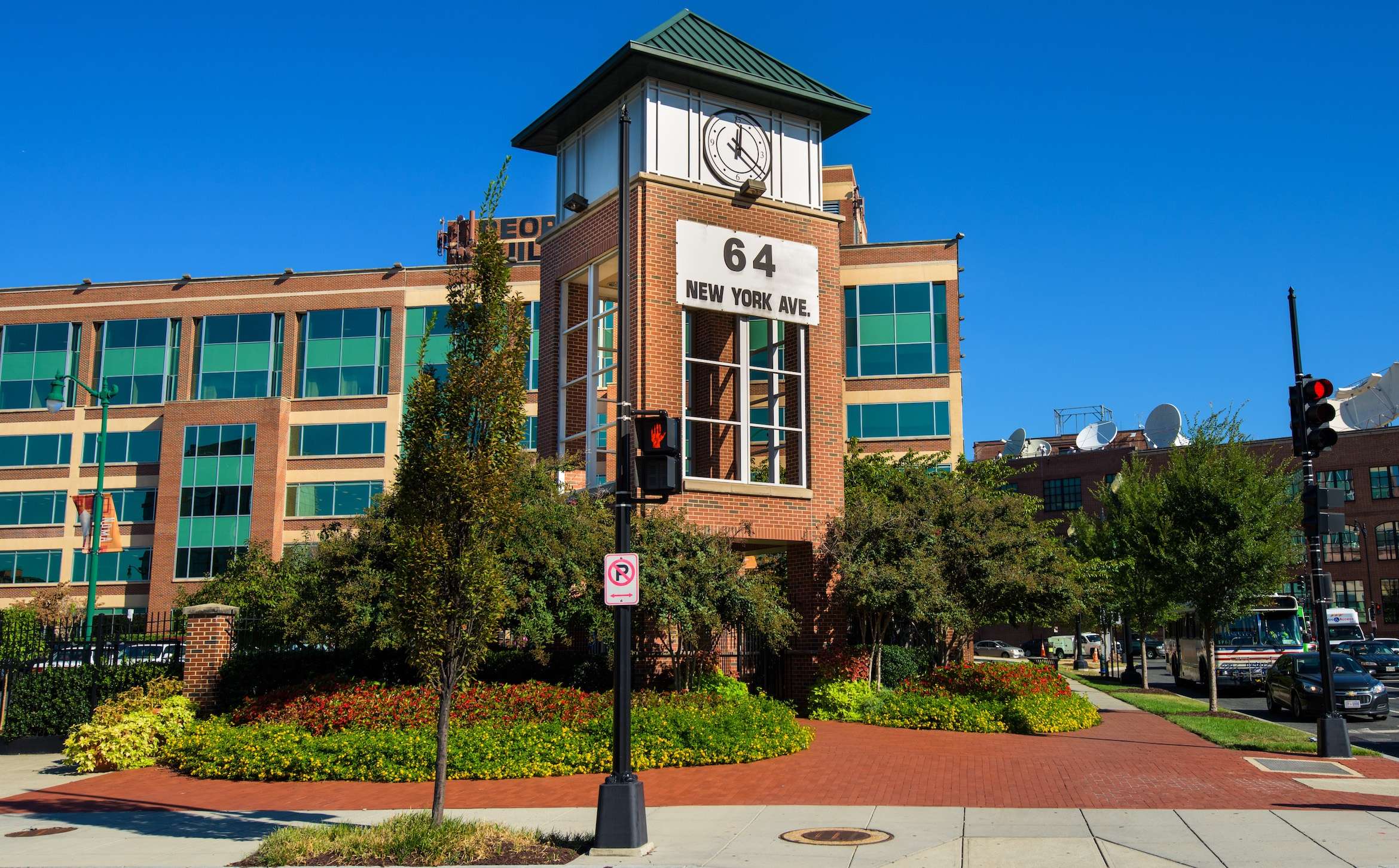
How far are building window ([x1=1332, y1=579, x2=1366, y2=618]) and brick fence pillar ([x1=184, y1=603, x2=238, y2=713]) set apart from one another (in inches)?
3118

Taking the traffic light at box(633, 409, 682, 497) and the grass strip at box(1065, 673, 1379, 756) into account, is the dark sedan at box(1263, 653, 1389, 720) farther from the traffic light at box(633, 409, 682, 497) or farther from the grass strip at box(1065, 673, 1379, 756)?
the traffic light at box(633, 409, 682, 497)

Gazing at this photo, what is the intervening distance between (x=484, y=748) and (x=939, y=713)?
877cm

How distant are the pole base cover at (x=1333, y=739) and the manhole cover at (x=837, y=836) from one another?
927 cm

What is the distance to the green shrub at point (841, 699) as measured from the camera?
21.2 m

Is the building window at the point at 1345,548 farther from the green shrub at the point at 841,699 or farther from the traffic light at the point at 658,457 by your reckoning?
the traffic light at the point at 658,457

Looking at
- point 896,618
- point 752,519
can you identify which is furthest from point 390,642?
point 896,618

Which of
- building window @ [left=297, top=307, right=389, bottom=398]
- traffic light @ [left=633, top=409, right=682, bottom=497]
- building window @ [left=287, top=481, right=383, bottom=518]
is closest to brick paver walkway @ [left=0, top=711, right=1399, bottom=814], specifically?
traffic light @ [left=633, top=409, right=682, bottom=497]

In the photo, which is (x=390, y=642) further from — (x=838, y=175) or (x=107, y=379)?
(x=838, y=175)

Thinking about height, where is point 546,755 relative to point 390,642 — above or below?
below

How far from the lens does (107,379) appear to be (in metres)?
58.8

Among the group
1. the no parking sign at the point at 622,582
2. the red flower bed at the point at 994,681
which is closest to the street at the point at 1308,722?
the red flower bed at the point at 994,681

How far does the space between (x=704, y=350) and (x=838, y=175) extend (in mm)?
46325

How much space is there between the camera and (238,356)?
5806cm

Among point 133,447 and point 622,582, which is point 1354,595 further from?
point 622,582
